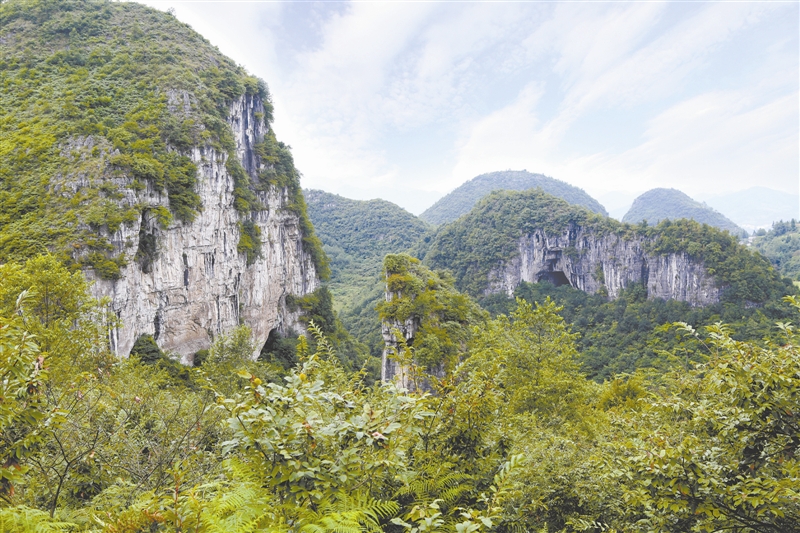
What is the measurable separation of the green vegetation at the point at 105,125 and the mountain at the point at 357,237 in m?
36.6

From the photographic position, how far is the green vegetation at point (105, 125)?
66.7ft

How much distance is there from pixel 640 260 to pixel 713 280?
12482mm

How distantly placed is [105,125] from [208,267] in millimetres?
11895

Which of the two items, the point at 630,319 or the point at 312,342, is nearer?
the point at 312,342

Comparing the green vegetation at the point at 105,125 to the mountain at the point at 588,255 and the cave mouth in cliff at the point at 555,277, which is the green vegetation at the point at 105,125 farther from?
the cave mouth in cliff at the point at 555,277

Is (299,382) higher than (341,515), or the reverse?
(299,382)

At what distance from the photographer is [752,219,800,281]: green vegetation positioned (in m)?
73.9

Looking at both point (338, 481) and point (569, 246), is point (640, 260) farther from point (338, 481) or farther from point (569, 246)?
point (338, 481)

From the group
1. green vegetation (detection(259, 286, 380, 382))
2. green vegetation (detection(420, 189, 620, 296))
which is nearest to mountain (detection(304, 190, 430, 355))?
green vegetation (detection(420, 189, 620, 296))

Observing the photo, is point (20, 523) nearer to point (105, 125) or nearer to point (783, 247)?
point (105, 125)

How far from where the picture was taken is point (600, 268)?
74375mm

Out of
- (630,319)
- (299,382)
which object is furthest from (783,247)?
(299,382)

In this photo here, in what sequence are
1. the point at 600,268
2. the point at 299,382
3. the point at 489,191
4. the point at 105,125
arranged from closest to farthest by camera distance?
the point at 299,382, the point at 105,125, the point at 600,268, the point at 489,191

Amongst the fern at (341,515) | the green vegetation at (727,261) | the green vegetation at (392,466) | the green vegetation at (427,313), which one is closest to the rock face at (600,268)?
the green vegetation at (727,261)
